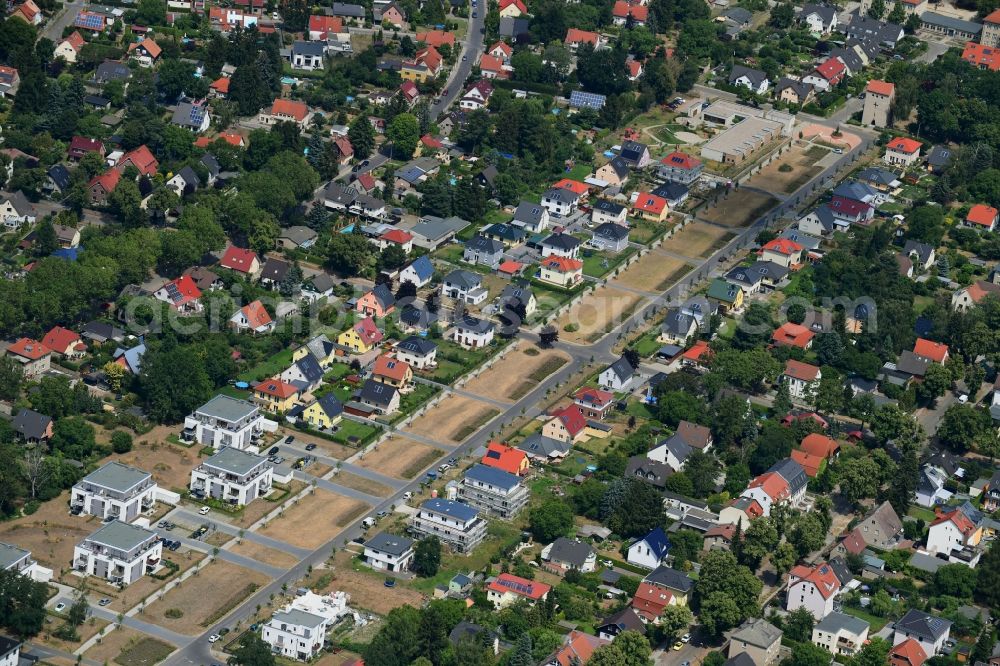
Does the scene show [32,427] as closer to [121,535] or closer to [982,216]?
[121,535]

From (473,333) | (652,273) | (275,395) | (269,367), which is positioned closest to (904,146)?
(652,273)

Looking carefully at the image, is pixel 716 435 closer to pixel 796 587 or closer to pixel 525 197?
pixel 796 587

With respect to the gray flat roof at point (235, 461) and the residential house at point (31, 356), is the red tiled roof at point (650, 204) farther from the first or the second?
the residential house at point (31, 356)

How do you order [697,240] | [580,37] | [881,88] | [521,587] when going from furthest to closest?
[580,37] < [881,88] < [697,240] < [521,587]

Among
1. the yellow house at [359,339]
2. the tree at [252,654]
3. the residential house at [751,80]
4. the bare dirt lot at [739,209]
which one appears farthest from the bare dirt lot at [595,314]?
the residential house at [751,80]

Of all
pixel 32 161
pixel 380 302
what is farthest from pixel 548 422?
pixel 32 161
